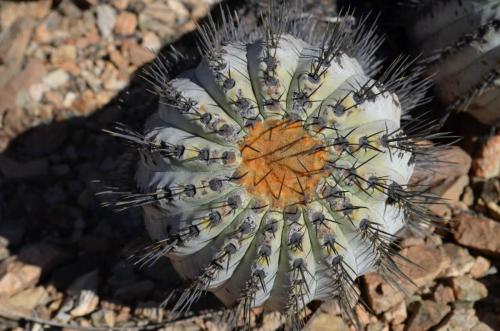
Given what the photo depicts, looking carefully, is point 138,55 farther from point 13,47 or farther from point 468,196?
point 468,196

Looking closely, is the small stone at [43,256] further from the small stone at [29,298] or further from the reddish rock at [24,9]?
the reddish rock at [24,9]

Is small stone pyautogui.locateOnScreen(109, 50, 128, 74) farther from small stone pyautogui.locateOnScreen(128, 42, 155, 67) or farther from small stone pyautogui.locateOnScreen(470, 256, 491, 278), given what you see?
small stone pyautogui.locateOnScreen(470, 256, 491, 278)

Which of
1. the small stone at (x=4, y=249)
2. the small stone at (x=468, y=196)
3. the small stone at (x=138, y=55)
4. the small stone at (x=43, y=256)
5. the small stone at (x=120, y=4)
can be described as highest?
the small stone at (x=468, y=196)

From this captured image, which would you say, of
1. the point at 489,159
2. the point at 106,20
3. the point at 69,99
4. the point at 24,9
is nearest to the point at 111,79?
the point at 69,99

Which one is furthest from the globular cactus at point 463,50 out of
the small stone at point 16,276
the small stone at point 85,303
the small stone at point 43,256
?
the small stone at point 16,276

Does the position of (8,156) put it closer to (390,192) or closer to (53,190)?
(53,190)

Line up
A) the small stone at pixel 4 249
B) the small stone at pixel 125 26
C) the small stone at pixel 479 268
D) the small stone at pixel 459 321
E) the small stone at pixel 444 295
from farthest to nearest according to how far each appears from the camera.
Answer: the small stone at pixel 125 26, the small stone at pixel 4 249, the small stone at pixel 479 268, the small stone at pixel 444 295, the small stone at pixel 459 321

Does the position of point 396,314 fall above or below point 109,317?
above

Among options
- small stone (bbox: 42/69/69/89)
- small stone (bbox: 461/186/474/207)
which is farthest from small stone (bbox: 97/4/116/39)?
small stone (bbox: 461/186/474/207)
